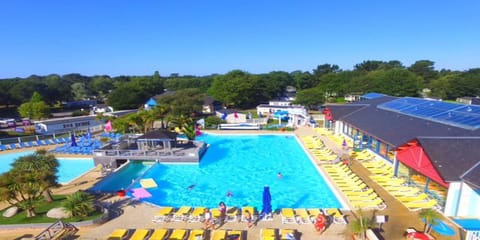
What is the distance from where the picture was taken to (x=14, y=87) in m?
65.4

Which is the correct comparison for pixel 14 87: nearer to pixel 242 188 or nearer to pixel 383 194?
pixel 242 188

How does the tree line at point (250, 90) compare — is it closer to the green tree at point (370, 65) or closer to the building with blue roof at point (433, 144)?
the building with blue roof at point (433, 144)

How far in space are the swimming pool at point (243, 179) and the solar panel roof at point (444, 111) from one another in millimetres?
9940

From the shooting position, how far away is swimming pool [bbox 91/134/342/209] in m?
15.9

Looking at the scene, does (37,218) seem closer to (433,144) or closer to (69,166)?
(69,166)

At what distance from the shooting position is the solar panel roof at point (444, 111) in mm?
17062

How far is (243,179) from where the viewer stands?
19609 mm

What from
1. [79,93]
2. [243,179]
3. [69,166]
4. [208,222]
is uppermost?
[79,93]

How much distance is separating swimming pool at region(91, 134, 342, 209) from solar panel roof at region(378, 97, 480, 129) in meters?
9.94

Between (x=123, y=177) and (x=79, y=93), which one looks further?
(x=79, y=93)

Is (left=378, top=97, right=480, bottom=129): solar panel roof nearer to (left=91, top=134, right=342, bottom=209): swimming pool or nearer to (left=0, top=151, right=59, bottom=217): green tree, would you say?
(left=91, top=134, right=342, bottom=209): swimming pool

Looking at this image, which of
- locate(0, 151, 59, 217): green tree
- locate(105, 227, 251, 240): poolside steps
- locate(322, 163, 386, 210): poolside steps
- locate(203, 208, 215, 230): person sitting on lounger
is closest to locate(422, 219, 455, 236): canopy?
locate(322, 163, 386, 210): poolside steps

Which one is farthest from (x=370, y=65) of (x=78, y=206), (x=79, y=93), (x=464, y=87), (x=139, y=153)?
(x=78, y=206)

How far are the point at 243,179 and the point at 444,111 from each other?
17176mm
